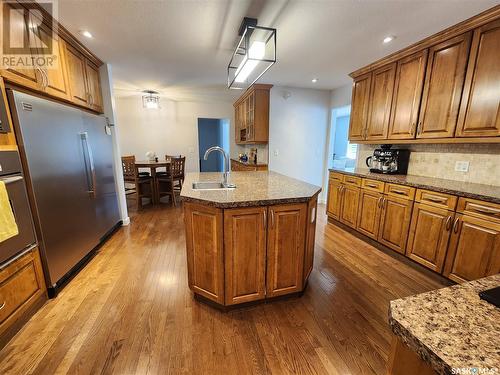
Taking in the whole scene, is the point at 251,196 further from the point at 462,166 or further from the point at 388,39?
the point at 462,166

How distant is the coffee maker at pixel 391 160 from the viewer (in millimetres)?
2859

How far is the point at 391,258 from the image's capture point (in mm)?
2531

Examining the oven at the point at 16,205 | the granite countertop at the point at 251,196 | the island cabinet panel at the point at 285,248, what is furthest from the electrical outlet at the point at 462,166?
the oven at the point at 16,205

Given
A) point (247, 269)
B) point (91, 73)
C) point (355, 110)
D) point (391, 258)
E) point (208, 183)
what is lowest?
point (391, 258)

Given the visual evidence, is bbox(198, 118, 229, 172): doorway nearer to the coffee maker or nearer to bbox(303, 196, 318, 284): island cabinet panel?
the coffee maker

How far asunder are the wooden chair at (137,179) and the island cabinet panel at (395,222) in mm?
4170

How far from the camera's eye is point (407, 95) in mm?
2518

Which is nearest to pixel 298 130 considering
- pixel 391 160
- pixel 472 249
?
pixel 391 160

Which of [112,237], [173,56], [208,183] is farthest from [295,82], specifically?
[112,237]

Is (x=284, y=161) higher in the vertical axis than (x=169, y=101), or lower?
lower

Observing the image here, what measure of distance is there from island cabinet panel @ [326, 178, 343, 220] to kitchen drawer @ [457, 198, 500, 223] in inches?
58.4

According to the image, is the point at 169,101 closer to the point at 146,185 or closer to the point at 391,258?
the point at 146,185

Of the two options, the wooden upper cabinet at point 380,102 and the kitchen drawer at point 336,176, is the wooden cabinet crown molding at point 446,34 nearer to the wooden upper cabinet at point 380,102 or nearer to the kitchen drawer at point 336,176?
the wooden upper cabinet at point 380,102

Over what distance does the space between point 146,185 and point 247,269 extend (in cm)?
377
